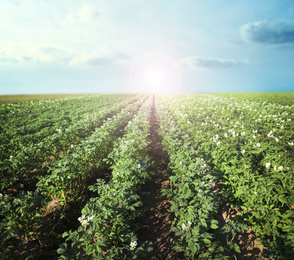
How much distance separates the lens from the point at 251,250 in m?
3.37

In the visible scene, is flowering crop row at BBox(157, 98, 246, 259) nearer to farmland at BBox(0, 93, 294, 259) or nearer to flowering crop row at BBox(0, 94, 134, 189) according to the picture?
farmland at BBox(0, 93, 294, 259)

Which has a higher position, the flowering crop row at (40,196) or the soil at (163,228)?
the flowering crop row at (40,196)

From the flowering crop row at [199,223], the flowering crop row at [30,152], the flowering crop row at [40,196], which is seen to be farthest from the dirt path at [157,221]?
the flowering crop row at [30,152]

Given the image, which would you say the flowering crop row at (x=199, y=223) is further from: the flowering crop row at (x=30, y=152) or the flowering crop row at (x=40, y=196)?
the flowering crop row at (x=30, y=152)

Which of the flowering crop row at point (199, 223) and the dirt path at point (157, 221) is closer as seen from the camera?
the flowering crop row at point (199, 223)

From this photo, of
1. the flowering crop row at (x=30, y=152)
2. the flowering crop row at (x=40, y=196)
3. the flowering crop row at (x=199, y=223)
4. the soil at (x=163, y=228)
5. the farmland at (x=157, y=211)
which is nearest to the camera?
the flowering crop row at (x=199, y=223)

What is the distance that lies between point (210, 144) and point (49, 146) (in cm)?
724

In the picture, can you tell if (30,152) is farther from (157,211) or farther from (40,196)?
(157,211)

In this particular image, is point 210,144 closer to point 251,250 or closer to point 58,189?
point 251,250

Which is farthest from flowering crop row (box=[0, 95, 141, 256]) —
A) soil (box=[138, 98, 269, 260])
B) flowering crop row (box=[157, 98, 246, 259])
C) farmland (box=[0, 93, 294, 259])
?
flowering crop row (box=[157, 98, 246, 259])

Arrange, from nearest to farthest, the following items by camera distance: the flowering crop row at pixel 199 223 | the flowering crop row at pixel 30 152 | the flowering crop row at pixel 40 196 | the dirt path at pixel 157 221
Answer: the flowering crop row at pixel 199 223, the flowering crop row at pixel 40 196, the dirt path at pixel 157 221, the flowering crop row at pixel 30 152

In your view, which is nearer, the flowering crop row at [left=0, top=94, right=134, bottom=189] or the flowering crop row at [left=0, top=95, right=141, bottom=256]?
the flowering crop row at [left=0, top=95, right=141, bottom=256]

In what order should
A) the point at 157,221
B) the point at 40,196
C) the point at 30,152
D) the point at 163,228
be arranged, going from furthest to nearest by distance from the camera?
the point at 30,152, the point at 157,221, the point at 40,196, the point at 163,228

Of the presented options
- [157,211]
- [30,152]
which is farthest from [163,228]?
[30,152]
